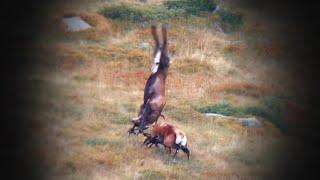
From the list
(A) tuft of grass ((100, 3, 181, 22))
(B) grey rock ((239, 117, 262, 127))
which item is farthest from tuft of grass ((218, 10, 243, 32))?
(B) grey rock ((239, 117, 262, 127))

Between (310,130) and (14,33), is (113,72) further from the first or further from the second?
(310,130)

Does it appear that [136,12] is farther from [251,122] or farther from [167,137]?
[251,122]

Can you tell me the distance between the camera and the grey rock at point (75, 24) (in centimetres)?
892

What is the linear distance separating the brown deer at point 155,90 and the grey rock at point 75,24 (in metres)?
0.83

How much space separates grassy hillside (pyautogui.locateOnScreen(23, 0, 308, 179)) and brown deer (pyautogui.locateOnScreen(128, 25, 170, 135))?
0.24ft

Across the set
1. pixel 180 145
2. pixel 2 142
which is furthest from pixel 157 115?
pixel 2 142

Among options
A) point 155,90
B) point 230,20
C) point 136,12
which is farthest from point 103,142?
point 230,20

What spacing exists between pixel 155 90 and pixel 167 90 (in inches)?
5.7

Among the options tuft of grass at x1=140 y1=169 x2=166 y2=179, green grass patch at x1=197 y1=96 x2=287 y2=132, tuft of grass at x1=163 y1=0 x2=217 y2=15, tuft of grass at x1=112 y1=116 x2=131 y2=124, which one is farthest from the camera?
tuft of grass at x1=163 y1=0 x2=217 y2=15

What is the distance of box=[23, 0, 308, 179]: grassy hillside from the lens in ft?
28.8

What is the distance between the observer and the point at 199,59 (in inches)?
356

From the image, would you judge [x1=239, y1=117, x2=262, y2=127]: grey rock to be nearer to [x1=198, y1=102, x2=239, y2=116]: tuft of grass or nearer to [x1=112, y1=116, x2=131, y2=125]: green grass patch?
[x1=198, y1=102, x2=239, y2=116]: tuft of grass

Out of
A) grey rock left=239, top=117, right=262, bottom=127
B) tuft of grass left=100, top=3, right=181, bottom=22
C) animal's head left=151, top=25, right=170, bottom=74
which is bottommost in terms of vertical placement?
grey rock left=239, top=117, right=262, bottom=127

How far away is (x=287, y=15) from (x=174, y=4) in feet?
4.54
